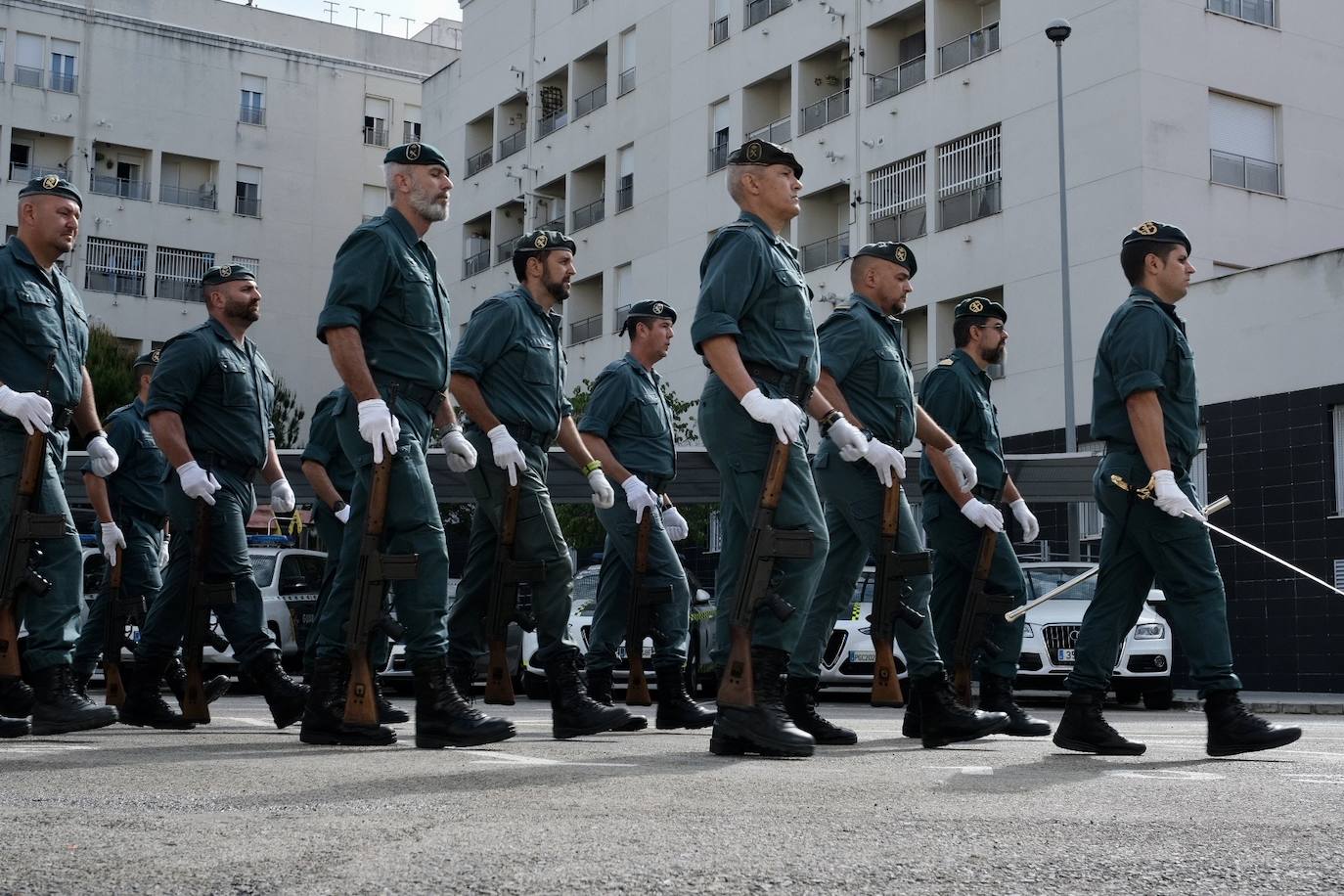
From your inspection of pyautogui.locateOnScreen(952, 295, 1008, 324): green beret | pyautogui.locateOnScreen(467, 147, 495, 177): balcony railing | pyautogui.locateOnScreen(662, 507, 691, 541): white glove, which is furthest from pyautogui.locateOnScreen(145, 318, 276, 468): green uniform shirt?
pyautogui.locateOnScreen(467, 147, 495, 177): balcony railing

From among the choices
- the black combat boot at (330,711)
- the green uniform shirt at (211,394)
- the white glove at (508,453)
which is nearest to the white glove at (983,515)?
the white glove at (508,453)

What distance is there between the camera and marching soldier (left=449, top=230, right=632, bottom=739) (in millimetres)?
8273

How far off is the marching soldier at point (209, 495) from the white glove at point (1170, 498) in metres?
3.99

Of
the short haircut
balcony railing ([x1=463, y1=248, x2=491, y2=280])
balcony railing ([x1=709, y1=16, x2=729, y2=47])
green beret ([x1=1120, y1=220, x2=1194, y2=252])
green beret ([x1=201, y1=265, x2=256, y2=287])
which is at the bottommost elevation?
the short haircut

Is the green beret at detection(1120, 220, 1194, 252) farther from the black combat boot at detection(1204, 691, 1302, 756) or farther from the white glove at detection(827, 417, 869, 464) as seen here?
the black combat boot at detection(1204, 691, 1302, 756)

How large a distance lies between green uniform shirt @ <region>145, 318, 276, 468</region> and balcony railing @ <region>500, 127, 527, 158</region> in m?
37.0

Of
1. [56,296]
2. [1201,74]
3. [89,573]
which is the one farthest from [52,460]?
[1201,74]

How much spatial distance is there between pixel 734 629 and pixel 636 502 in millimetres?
3248

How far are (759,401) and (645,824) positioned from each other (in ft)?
8.62

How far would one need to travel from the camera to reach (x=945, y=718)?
7.93 metres

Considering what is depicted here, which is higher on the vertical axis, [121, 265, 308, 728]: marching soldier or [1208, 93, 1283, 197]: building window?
[1208, 93, 1283, 197]: building window

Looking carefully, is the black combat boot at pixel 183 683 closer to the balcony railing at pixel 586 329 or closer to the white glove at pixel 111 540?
the white glove at pixel 111 540

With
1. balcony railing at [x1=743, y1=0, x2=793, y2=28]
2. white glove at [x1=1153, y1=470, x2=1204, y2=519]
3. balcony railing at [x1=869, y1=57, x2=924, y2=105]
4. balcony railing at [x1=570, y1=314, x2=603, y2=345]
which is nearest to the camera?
white glove at [x1=1153, y1=470, x2=1204, y2=519]

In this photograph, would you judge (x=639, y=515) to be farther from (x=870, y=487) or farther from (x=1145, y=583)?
(x=1145, y=583)
